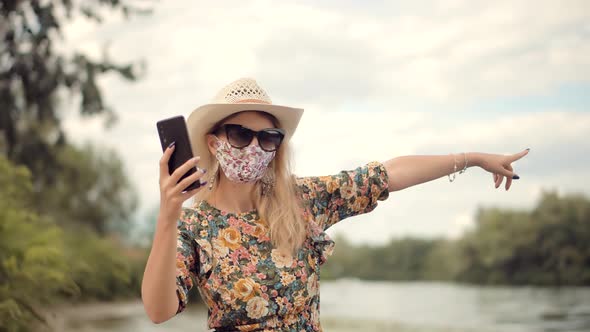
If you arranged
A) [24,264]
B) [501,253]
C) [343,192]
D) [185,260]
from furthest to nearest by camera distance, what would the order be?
[501,253] → [24,264] → [343,192] → [185,260]

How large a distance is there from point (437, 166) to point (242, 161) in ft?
2.88

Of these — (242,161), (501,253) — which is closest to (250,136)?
(242,161)

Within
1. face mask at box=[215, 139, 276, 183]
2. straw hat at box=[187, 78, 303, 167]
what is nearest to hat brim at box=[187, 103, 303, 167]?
straw hat at box=[187, 78, 303, 167]

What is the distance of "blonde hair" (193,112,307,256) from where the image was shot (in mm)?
2904

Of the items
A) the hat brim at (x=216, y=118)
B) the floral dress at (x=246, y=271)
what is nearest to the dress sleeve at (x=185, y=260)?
the floral dress at (x=246, y=271)

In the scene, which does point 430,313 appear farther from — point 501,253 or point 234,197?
point 234,197

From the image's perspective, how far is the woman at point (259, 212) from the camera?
279 cm

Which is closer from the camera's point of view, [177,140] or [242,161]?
[177,140]

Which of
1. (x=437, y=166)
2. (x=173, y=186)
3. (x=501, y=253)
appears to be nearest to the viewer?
(x=173, y=186)

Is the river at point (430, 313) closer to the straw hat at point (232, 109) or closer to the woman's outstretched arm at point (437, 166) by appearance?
the woman's outstretched arm at point (437, 166)

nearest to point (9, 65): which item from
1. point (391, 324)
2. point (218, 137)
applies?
point (391, 324)

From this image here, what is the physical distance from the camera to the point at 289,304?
2.81 metres

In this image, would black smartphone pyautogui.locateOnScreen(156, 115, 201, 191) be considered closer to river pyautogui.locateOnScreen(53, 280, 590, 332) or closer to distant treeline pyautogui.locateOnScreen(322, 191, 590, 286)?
river pyautogui.locateOnScreen(53, 280, 590, 332)

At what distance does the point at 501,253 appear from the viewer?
68.0 feet
